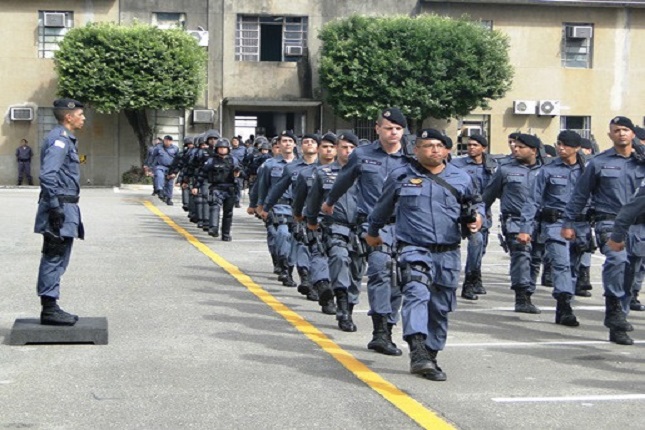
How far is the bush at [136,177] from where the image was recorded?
4322 cm

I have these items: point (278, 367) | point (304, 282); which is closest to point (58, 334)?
point (278, 367)

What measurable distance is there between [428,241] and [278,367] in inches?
56.0

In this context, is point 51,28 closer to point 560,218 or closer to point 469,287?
point 469,287

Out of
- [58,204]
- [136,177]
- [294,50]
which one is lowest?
[136,177]

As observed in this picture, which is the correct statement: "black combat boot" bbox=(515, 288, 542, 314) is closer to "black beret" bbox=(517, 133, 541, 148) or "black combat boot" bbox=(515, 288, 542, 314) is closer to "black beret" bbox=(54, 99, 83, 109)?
"black beret" bbox=(517, 133, 541, 148)

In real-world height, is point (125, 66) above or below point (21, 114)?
above

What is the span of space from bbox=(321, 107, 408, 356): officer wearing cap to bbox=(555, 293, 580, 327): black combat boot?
221 centimetres

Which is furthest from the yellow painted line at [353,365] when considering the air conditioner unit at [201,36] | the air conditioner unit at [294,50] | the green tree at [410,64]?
the air conditioner unit at [294,50]

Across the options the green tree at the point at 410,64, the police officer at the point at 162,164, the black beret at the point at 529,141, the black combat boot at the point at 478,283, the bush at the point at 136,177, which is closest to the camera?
the black beret at the point at 529,141

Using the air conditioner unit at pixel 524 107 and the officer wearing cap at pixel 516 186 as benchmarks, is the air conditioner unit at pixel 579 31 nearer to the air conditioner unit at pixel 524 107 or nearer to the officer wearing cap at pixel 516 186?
the air conditioner unit at pixel 524 107

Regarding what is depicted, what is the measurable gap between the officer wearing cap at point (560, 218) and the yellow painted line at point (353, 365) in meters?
2.41

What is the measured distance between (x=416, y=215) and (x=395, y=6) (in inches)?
1489

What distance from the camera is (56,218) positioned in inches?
411

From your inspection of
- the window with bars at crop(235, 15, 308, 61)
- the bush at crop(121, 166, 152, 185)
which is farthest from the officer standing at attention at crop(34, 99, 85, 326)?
the window with bars at crop(235, 15, 308, 61)
